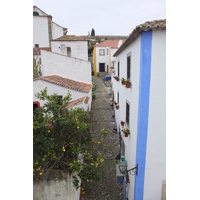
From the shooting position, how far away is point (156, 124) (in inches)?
221

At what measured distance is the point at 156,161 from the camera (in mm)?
5898

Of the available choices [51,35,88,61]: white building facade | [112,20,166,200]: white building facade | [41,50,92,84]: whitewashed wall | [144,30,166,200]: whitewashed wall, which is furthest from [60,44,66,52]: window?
[144,30,166,200]: whitewashed wall

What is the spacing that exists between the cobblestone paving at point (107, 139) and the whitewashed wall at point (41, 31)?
1034cm

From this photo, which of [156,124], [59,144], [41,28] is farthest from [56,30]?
[156,124]

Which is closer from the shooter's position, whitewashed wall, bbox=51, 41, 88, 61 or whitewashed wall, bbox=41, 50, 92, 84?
whitewashed wall, bbox=41, 50, 92, 84

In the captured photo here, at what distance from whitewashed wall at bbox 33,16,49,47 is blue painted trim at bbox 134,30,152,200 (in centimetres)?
2014

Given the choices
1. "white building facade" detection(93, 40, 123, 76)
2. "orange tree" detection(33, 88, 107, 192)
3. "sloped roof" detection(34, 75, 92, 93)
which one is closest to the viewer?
"orange tree" detection(33, 88, 107, 192)

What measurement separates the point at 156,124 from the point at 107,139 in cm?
774

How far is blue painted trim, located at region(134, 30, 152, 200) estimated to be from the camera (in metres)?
5.09

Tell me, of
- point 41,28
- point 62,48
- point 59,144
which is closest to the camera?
point 59,144

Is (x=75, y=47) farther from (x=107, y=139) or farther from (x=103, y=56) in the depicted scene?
(x=103, y=56)

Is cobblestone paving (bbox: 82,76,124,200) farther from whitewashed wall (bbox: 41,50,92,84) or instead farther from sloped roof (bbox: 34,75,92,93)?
whitewashed wall (bbox: 41,50,92,84)
